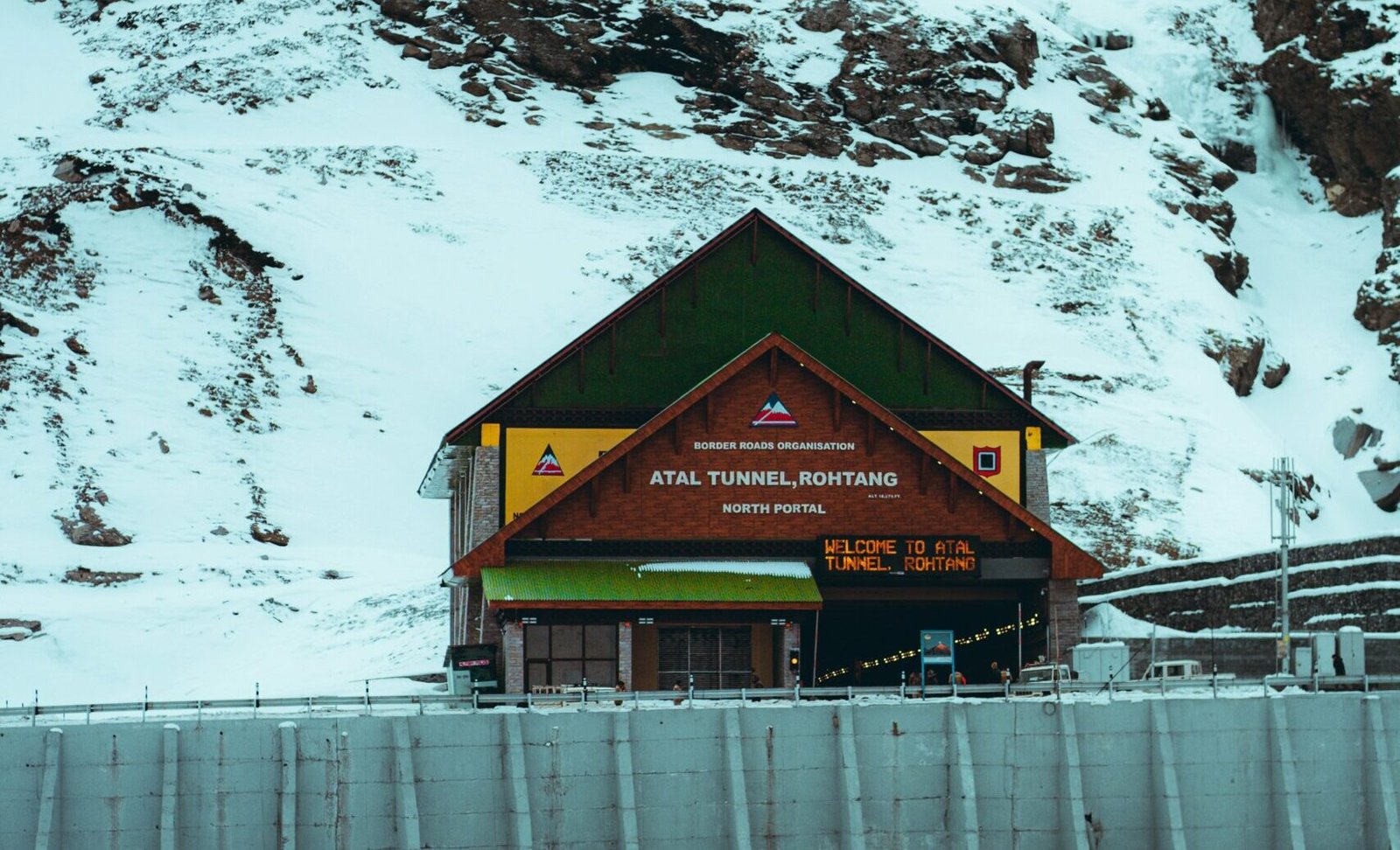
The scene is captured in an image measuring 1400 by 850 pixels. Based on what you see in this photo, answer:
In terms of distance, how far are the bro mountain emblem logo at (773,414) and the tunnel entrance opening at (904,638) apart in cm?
478

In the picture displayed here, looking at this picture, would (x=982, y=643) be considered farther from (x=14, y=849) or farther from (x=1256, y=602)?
(x=14, y=849)

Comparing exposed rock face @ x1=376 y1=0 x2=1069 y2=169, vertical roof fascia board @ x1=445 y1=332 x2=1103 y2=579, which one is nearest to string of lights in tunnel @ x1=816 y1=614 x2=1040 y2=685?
vertical roof fascia board @ x1=445 y1=332 x2=1103 y2=579

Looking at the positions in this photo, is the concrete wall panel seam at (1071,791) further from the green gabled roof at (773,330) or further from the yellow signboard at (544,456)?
the green gabled roof at (773,330)

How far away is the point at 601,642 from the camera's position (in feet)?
174

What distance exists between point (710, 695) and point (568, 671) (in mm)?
12745

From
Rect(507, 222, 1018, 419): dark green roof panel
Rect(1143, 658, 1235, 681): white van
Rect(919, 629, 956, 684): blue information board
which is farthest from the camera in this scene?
Rect(507, 222, 1018, 419): dark green roof panel

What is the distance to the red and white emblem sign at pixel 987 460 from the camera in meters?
62.1

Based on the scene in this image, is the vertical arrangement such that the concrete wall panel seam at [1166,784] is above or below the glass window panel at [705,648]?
below

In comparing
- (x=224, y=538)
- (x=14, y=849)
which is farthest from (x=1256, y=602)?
(x=224, y=538)

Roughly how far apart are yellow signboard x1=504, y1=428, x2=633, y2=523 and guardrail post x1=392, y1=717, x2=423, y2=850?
19.5 m

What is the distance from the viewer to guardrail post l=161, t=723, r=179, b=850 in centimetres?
3825

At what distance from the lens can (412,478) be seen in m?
102

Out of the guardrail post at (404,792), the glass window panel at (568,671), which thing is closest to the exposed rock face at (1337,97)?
the glass window panel at (568,671)

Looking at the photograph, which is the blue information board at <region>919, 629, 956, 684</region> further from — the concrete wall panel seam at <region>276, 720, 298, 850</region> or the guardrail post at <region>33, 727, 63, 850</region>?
the guardrail post at <region>33, 727, 63, 850</region>
